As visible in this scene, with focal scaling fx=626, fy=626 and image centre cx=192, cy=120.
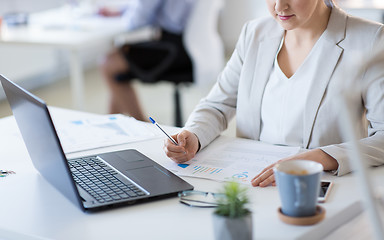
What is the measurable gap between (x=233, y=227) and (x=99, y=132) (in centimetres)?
84

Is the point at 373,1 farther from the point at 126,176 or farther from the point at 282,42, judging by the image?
the point at 126,176

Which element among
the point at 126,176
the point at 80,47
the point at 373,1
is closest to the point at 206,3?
the point at 80,47

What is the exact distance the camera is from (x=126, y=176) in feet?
4.66

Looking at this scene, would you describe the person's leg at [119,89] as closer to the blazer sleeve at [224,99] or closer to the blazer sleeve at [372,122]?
the blazer sleeve at [224,99]

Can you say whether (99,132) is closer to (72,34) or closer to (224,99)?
(224,99)

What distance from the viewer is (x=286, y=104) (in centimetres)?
172

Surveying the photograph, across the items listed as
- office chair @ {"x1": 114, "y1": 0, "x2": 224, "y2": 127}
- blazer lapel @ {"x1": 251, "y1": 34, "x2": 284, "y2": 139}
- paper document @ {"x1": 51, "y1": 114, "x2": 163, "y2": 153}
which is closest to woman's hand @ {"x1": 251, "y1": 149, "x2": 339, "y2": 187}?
blazer lapel @ {"x1": 251, "y1": 34, "x2": 284, "y2": 139}

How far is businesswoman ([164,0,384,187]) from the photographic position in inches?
61.2

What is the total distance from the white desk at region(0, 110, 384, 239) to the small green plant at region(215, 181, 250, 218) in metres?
0.10

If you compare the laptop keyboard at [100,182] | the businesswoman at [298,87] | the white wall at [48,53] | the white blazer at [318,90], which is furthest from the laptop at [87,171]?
the white wall at [48,53]

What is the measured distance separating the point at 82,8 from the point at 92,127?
2581mm

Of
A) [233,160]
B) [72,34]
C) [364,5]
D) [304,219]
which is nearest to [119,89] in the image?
[72,34]

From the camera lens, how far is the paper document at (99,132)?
1703 mm

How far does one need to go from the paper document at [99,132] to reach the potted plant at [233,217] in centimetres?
70
